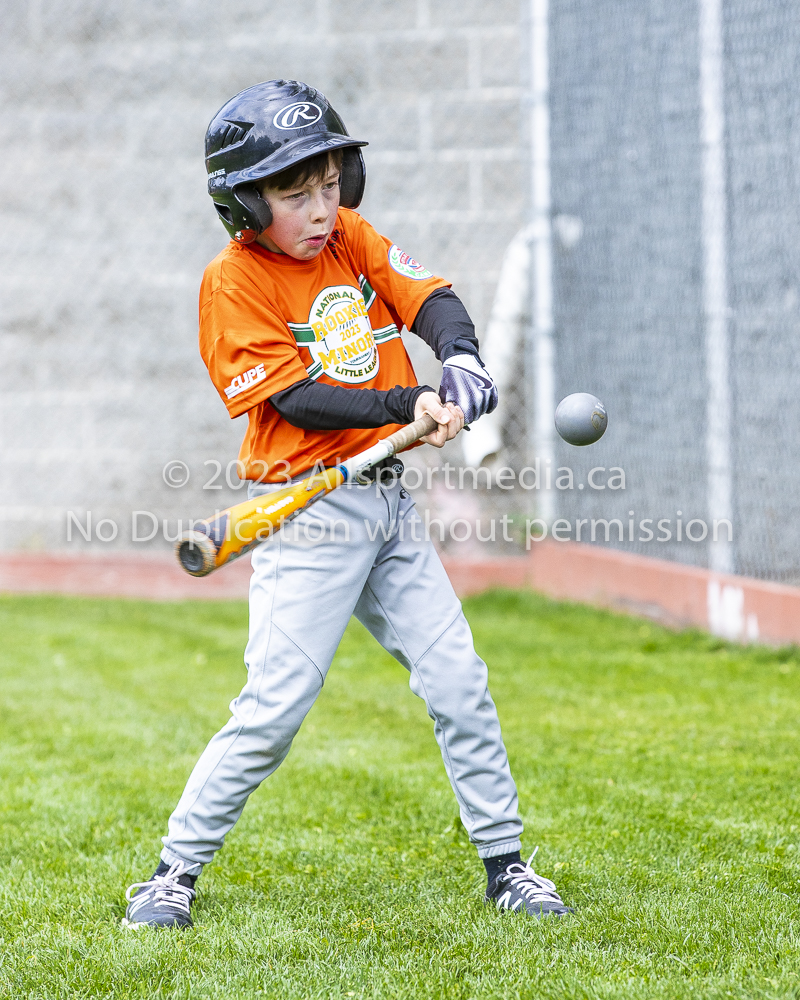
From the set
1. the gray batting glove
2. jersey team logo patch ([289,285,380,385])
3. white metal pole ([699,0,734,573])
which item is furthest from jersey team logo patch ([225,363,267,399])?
white metal pole ([699,0,734,573])

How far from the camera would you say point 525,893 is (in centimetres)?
244

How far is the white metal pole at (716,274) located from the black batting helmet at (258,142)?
10.9 ft

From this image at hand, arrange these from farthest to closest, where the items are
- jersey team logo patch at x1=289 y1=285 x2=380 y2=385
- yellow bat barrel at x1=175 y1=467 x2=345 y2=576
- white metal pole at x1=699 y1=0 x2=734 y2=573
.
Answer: white metal pole at x1=699 y1=0 x2=734 y2=573, jersey team logo patch at x1=289 y1=285 x2=380 y2=385, yellow bat barrel at x1=175 y1=467 x2=345 y2=576

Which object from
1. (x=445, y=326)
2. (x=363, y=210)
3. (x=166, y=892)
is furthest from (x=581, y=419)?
(x=363, y=210)

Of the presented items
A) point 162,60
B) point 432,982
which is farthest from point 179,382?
point 432,982

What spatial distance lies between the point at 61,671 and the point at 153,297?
3.01m

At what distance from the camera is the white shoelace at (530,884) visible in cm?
243

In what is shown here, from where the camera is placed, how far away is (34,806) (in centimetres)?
332

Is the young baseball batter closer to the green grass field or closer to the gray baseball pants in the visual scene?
the gray baseball pants

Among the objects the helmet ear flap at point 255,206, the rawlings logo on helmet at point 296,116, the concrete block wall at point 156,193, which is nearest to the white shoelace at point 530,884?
A: the helmet ear flap at point 255,206

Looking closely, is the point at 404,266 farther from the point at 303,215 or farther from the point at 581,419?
the point at 581,419

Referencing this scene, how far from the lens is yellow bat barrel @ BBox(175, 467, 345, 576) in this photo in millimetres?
2314

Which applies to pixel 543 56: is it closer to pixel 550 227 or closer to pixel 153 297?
pixel 550 227

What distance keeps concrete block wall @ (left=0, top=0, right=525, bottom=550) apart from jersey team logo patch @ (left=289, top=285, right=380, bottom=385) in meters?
4.50
